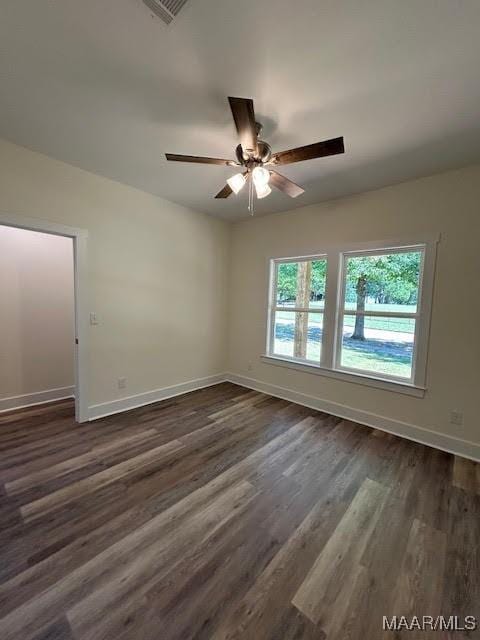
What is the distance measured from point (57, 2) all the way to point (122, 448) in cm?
297

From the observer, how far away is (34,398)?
338 centimetres

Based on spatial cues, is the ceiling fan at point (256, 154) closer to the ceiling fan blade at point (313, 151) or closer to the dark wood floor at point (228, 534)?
the ceiling fan blade at point (313, 151)

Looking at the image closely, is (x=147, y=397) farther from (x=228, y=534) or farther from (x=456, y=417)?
(x=456, y=417)

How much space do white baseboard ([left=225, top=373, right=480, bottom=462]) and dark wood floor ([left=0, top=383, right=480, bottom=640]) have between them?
0.14m

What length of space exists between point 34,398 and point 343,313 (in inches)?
164

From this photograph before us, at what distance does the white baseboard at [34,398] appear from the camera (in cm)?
317

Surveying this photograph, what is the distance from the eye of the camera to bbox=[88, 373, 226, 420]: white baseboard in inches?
120

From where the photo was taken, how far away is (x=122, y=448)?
7.98 feet

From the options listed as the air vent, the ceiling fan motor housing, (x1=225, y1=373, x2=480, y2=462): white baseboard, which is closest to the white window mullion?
(x1=225, y1=373, x2=480, y2=462): white baseboard

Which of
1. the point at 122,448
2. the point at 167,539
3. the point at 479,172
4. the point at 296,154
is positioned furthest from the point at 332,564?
the point at 479,172

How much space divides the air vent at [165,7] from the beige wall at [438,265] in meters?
2.55

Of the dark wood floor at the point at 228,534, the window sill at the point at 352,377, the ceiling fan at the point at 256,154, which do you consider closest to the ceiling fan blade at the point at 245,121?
the ceiling fan at the point at 256,154

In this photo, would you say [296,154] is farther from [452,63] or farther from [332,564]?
[332,564]

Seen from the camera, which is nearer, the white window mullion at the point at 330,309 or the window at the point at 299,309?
the white window mullion at the point at 330,309
